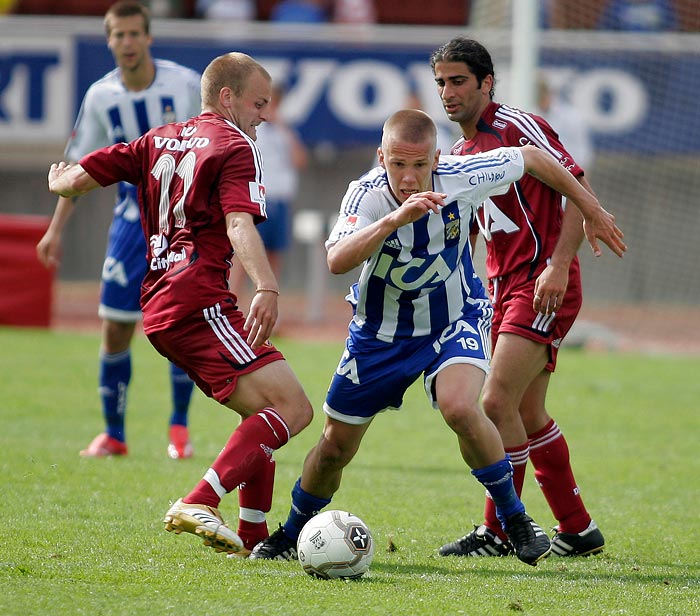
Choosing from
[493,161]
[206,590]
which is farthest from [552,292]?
[206,590]

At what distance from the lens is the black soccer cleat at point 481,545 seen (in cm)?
548

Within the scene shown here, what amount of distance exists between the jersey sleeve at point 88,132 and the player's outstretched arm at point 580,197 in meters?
3.50

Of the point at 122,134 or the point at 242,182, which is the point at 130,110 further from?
the point at 242,182

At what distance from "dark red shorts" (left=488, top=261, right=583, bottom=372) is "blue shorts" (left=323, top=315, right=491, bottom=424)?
1.37ft

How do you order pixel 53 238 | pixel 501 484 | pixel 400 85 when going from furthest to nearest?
pixel 400 85
pixel 53 238
pixel 501 484

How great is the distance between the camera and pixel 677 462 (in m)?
8.20

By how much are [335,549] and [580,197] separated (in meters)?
1.91

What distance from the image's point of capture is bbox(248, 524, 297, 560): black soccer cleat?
5.17m

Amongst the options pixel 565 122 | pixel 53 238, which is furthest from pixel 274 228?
pixel 53 238

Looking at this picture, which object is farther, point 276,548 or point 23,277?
point 23,277

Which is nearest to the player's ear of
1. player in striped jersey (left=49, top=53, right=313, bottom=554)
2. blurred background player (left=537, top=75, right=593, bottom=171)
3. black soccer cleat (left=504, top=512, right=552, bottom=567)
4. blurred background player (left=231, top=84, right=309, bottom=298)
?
player in striped jersey (left=49, top=53, right=313, bottom=554)

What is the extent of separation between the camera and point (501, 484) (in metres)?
5.01

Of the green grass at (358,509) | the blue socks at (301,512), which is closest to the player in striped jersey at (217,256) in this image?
the blue socks at (301,512)

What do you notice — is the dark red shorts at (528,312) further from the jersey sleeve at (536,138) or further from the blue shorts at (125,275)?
the blue shorts at (125,275)
